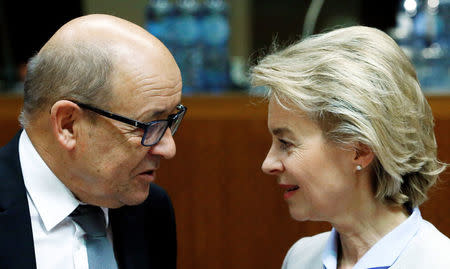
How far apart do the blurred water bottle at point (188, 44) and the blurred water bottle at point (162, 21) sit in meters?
0.03

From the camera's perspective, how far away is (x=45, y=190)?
5.38ft

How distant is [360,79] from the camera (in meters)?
1.54

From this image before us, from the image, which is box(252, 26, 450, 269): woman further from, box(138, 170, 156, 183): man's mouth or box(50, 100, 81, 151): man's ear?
box(50, 100, 81, 151): man's ear

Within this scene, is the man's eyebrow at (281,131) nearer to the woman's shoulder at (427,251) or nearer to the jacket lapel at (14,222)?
the woman's shoulder at (427,251)

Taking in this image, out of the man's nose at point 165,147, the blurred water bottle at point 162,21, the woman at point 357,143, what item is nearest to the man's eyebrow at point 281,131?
the woman at point 357,143

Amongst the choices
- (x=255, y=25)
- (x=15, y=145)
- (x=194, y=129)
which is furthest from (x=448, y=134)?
(x=255, y=25)

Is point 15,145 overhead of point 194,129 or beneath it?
overhead

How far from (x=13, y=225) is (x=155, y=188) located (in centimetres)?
55

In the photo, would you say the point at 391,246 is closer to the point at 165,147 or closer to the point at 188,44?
the point at 165,147

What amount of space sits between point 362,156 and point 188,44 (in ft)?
5.88

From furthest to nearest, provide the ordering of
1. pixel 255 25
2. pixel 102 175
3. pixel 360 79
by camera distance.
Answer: pixel 255 25 → pixel 102 175 → pixel 360 79

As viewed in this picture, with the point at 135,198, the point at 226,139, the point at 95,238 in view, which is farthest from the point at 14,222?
the point at 226,139

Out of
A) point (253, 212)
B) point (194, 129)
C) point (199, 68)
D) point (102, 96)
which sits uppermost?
point (102, 96)

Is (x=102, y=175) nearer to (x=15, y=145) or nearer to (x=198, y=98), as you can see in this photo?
(x=15, y=145)
